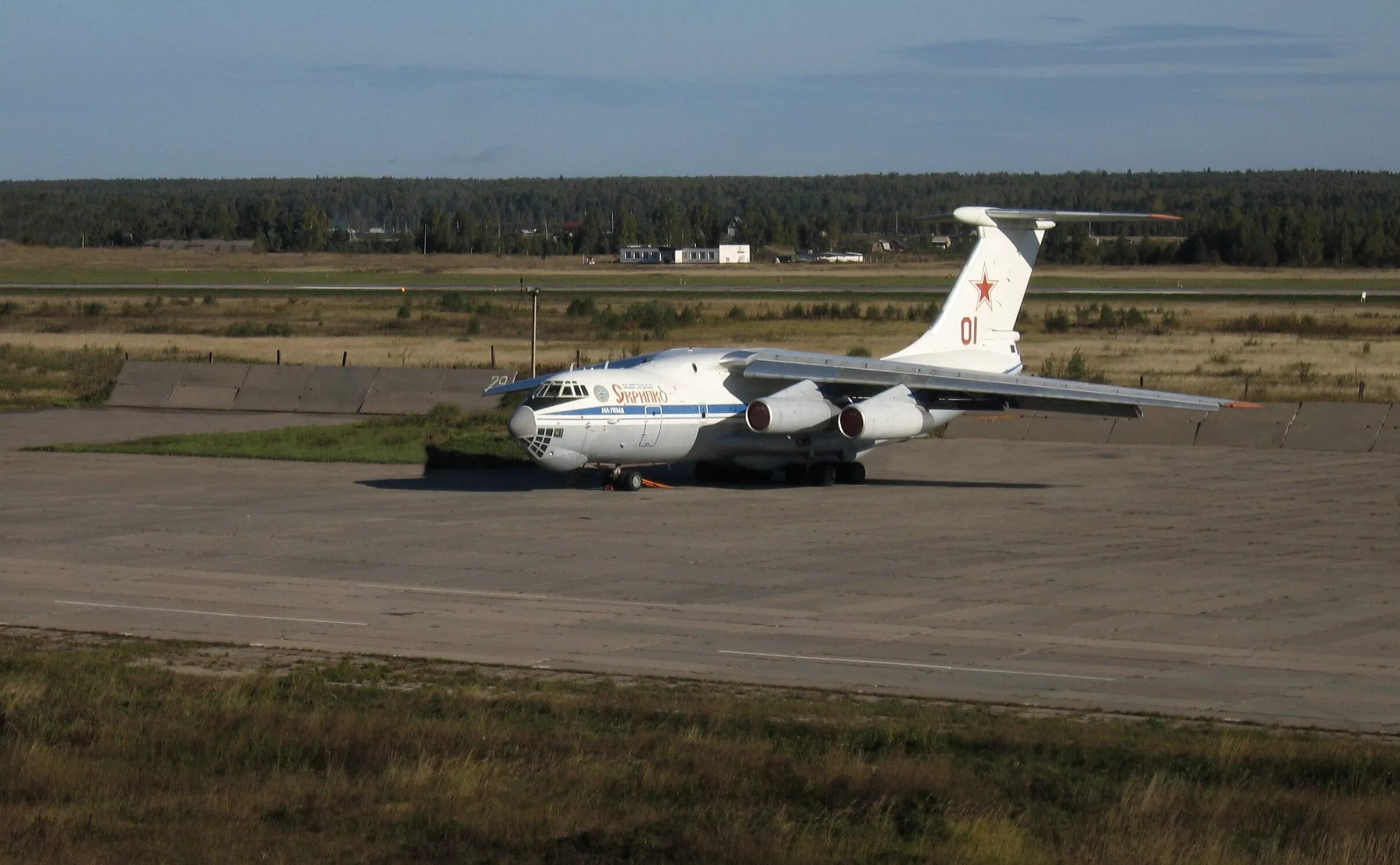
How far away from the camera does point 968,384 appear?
2930cm

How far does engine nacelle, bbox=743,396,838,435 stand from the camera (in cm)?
2966

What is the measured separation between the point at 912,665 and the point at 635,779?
6484 mm

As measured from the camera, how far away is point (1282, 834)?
28.6ft

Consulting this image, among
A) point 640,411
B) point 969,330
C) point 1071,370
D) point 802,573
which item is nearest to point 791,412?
point 640,411

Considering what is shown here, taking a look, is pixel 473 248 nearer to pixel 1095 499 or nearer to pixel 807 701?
pixel 1095 499

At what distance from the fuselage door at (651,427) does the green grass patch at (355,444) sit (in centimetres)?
557

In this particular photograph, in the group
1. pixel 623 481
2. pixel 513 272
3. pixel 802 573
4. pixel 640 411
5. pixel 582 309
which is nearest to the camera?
pixel 802 573

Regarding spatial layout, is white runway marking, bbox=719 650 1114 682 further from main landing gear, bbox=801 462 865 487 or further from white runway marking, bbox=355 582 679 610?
main landing gear, bbox=801 462 865 487

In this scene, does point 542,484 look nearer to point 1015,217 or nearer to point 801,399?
point 801,399

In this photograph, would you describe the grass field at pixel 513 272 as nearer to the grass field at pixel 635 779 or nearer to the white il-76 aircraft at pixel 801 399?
the white il-76 aircraft at pixel 801 399

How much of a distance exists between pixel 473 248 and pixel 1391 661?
187 m

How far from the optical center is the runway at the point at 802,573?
15859 millimetres

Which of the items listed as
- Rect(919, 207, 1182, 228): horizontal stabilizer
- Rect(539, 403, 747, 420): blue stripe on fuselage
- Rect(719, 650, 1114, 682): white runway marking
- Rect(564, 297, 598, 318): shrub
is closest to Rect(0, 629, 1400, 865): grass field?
Rect(719, 650, 1114, 682): white runway marking

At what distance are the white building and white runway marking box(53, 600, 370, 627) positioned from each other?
145541mm
